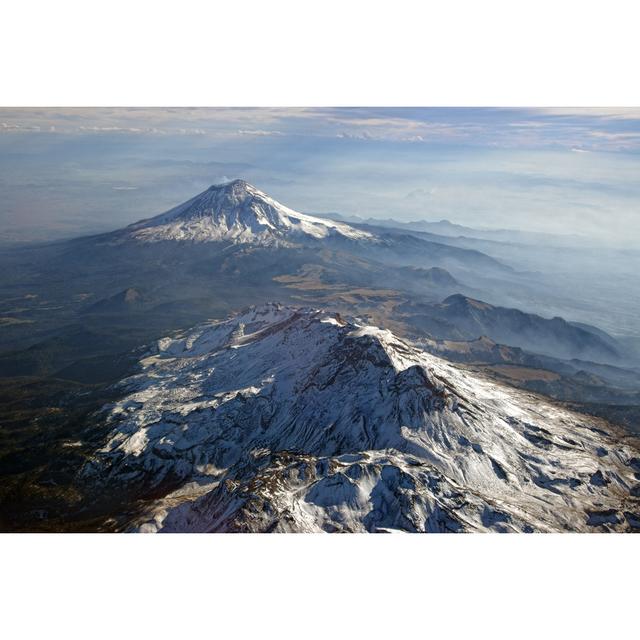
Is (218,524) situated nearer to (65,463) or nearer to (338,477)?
(338,477)

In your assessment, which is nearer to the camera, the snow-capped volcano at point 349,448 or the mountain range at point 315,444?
the snow-capped volcano at point 349,448

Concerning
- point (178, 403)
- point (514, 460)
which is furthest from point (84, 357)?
point (514, 460)

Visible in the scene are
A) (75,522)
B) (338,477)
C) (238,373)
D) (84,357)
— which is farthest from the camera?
(84,357)

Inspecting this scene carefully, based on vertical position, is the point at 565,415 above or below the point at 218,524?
below

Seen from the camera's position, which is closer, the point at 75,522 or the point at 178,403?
the point at 75,522

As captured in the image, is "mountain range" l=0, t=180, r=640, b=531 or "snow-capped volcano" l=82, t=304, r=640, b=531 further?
"mountain range" l=0, t=180, r=640, b=531

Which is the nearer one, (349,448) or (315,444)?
(349,448)

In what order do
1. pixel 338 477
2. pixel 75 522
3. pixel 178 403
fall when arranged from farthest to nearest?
1. pixel 178 403
2. pixel 75 522
3. pixel 338 477

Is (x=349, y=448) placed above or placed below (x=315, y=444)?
above
